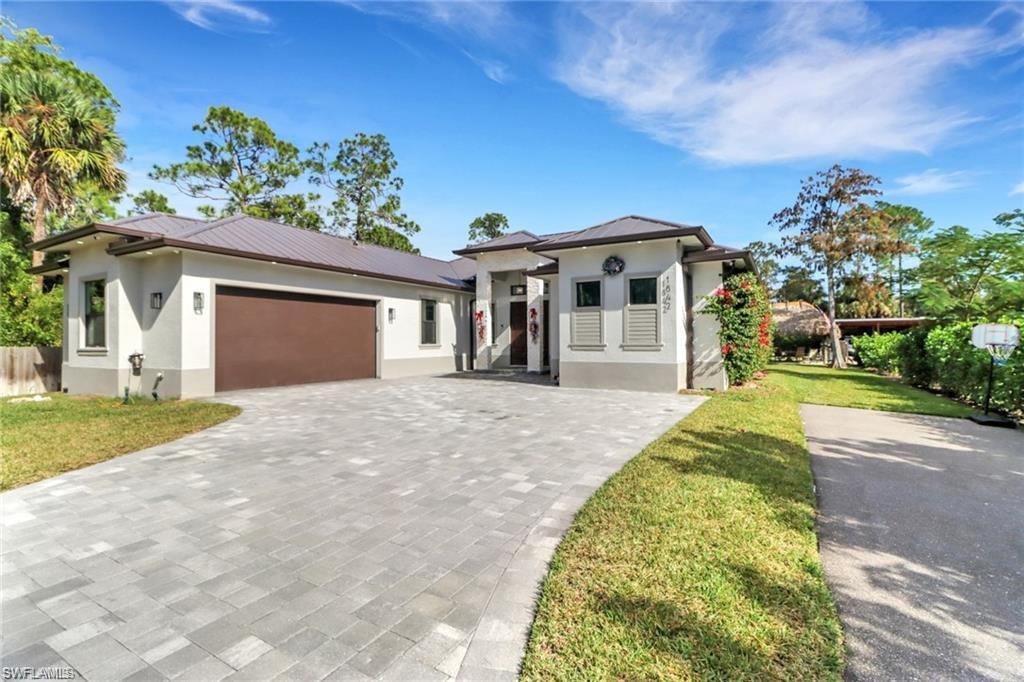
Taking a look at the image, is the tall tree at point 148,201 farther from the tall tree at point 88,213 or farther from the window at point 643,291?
Answer: the window at point 643,291

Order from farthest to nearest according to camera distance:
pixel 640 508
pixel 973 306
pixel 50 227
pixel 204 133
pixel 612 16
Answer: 1. pixel 204 133
2. pixel 50 227
3. pixel 973 306
4. pixel 612 16
5. pixel 640 508

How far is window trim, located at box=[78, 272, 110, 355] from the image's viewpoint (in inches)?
393

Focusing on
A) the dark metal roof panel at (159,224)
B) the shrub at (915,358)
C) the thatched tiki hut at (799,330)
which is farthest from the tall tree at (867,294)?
the dark metal roof panel at (159,224)

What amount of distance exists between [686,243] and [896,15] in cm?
485

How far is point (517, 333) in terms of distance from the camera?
15938 millimetres

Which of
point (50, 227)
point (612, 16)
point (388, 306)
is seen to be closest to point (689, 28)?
point (612, 16)

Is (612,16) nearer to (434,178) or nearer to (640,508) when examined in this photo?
(640,508)

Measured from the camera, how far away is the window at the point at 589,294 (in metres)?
11.1

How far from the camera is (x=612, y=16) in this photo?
7668 millimetres

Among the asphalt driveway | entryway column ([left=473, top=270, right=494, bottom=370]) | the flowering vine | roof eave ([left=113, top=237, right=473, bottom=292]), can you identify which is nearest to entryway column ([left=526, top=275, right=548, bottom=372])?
entryway column ([left=473, top=270, right=494, bottom=370])

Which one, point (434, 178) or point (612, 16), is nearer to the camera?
point (612, 16)

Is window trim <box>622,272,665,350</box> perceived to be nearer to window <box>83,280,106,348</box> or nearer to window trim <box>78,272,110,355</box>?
window trim <box>78,272,110,355</box>

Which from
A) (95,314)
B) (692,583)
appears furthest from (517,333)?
(692,583)

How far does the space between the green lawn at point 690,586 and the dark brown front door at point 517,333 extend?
37.5 ft
